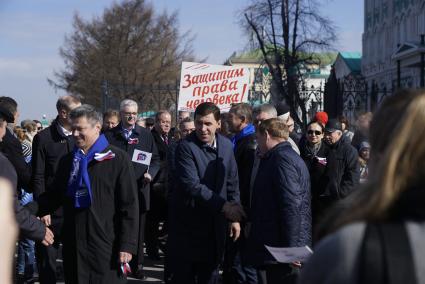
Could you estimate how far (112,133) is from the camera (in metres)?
9.57

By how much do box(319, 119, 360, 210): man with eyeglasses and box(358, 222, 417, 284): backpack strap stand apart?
657 cm

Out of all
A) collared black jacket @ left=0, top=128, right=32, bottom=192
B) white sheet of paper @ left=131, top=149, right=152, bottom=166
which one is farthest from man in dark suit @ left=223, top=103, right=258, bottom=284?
collared black jacket @ left=0, top=128, right=32, bottom=192

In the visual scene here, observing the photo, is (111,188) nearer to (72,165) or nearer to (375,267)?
(72,165)

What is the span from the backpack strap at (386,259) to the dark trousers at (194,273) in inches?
186

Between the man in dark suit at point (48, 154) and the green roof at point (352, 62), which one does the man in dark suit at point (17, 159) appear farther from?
the green roof at point (352, 62)

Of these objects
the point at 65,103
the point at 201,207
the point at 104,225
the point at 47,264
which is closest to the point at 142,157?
the point at 65,103

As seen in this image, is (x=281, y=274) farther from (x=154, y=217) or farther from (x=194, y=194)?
(x=154, y=217)

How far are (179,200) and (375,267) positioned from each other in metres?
4.82

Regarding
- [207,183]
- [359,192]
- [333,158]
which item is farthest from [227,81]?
[359,192]

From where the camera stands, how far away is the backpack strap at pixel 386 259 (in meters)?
1.90

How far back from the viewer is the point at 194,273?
6676mm

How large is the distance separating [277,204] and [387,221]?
4.06 metres

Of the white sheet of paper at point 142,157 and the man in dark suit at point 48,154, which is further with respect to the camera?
the white sheet of paper at point 142,157

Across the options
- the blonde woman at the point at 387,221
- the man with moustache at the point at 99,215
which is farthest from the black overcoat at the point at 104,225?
the blonde woman at the point at 387,221
